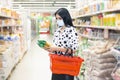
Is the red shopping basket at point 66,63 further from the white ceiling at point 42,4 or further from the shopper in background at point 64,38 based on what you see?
the white ceiling at point 42,4

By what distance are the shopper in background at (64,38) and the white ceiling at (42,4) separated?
19853 millimetres

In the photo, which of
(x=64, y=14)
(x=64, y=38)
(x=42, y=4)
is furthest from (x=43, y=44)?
(x=42, y=4)

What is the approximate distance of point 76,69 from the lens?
3430mm

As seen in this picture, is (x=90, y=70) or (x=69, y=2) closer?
(x=90, y=70)

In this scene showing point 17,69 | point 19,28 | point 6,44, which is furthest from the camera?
point 19,28

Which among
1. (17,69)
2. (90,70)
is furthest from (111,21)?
(17,69)

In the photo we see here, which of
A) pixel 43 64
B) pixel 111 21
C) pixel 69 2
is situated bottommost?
pixel 43 64

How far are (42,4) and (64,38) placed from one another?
22671 millimetres

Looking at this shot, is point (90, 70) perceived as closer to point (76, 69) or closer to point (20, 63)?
point (76, 69)

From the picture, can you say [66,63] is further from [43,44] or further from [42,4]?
[42,4]

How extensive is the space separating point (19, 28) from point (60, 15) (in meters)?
8.23

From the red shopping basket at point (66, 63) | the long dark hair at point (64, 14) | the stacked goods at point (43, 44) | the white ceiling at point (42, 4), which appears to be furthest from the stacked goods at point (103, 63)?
the white ceiling at point (42, 4)

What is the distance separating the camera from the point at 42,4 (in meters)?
25.8

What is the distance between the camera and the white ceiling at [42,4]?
23941 mm
